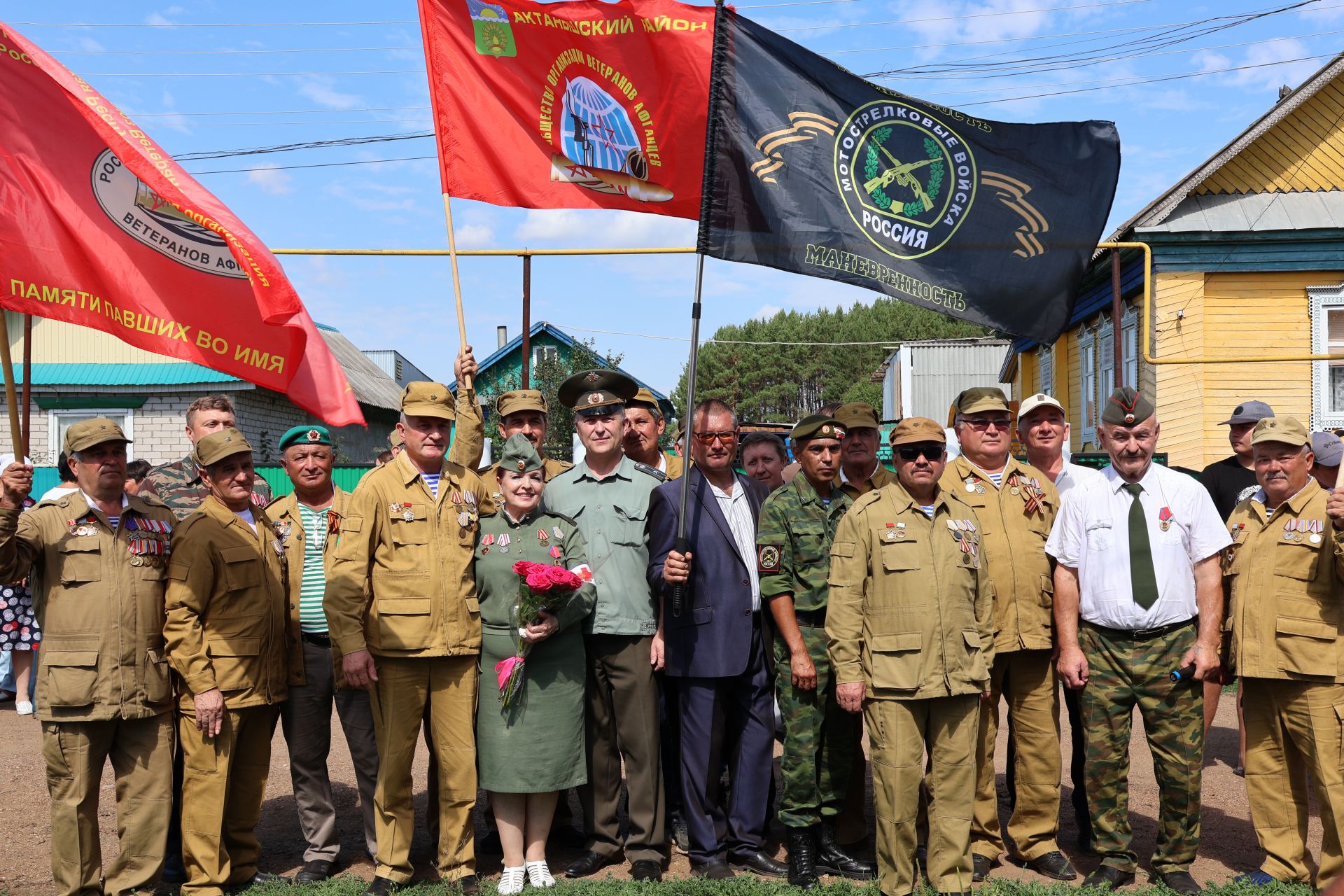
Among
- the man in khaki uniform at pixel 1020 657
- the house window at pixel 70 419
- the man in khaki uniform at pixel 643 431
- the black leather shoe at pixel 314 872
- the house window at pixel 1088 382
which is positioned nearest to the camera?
the black leather shoe at pixel 314 872

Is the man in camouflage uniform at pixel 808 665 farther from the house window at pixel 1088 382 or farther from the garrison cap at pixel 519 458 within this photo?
the house window at pixel 1088 382

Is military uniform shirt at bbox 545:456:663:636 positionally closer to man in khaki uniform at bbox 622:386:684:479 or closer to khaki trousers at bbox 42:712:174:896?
man in khaki uniform at bbox 622:386:684:479

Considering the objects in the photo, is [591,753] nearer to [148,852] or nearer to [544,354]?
[148,852]

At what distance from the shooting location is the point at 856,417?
5.59 meters

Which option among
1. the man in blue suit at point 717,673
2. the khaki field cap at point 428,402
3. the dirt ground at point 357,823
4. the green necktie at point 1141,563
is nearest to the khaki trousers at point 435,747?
the dirt ground at point 357,823

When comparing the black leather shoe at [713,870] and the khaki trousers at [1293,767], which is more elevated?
the khaki trousers at [1293,767]

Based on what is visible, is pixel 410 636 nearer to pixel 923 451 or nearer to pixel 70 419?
pixel 923 451

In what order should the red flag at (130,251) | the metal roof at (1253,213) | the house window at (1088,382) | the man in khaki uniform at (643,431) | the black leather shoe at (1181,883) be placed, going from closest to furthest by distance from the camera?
1. the red flag at (130,251)
2. the black leather shoe at (1181,883)
3. the man in khaki uniform at (643,431)
4. the metal roof at (1253,213)
5. the house window at (1088,382)

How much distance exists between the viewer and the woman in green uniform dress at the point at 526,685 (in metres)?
5.07

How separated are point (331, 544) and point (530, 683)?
1.20 meters

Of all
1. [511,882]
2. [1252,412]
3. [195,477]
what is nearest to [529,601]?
[511,882]

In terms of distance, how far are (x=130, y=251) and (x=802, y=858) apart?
447 cm

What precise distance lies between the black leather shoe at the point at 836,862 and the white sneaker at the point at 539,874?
1.37m

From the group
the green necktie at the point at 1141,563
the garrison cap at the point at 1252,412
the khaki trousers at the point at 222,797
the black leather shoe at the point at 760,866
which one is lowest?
the black leather shoe at the point at 760,866
